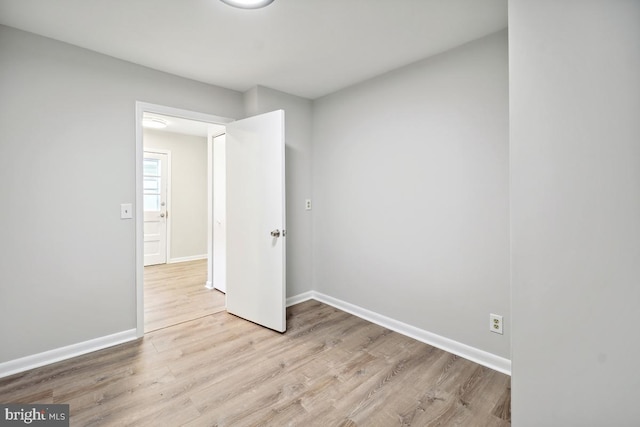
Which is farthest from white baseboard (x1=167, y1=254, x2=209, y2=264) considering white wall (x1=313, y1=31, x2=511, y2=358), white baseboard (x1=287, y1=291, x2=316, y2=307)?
white wall (x1=313, y1=31, x2=511, y2=358)

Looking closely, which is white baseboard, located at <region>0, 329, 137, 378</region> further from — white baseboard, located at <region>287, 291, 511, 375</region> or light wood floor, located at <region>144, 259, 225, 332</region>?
white baseboard, located at <region>287, 291, 511, 375</region>

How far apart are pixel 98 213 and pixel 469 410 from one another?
3040 mm

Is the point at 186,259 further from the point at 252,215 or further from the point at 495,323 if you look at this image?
the point at 495,323

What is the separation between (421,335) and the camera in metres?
2.53

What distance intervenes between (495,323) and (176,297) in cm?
351

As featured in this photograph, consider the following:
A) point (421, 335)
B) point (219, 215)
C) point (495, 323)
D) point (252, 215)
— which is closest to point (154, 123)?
point (219, 215)

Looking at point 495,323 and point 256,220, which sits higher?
point 256,220

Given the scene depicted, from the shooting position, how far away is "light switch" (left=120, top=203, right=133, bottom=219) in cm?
246

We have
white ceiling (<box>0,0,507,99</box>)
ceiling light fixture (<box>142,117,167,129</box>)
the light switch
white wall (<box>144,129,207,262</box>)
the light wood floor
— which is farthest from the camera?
white wall (<box>144,129,207,262</box>)

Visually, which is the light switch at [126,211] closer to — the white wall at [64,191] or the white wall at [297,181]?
the white wall at [64,191]

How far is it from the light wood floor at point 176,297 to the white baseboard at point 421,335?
1.04 meters

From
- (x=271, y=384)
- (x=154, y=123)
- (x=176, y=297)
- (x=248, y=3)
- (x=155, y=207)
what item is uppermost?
(x=154, y=123)

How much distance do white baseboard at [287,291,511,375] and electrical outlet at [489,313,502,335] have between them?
0.19 meters

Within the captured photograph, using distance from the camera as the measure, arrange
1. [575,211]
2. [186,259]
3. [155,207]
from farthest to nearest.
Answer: [186,259], [155,207], [575,211]
